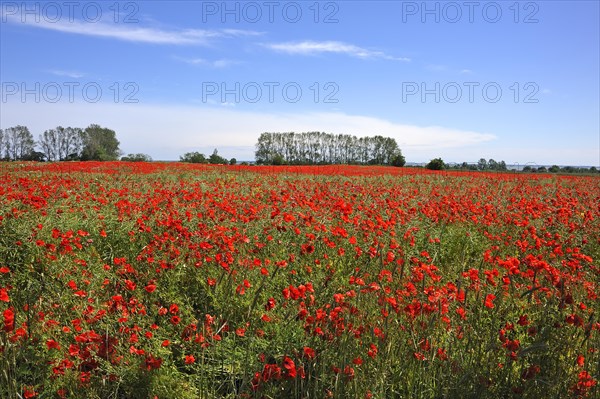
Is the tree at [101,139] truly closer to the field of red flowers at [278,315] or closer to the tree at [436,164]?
the tree at [436,164]

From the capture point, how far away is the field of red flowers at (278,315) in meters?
2.71

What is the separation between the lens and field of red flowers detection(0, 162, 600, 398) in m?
2.71

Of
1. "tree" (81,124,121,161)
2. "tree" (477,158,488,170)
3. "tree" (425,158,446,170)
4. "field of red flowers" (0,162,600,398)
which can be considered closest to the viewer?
"field of red flowers" (0,162,600,398)

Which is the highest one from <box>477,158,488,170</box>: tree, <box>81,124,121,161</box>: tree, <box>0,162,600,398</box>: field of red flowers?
<box>81,124,121,161</box>: tree

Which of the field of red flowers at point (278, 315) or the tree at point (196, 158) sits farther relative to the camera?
the tree at point (196, 158)

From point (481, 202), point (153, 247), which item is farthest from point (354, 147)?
point (153, 247)

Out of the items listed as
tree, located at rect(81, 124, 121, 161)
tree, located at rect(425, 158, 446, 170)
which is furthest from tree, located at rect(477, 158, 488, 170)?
tree, located at rect(81, 124, 121, 161)

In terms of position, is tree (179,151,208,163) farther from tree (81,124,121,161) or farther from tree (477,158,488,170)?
tree (81,124,121,161)

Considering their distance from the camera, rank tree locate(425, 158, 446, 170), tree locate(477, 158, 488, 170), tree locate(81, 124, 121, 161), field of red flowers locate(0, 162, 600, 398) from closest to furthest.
→ field of red flowers locate(0, 162, 600, 398), tree locate(477, 158, 488, 170), tree locate(425, 158, 446, 170), tree locate(81, 124, 121, 161)

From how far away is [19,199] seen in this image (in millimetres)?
6156

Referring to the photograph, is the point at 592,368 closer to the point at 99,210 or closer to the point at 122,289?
the point at 122,289

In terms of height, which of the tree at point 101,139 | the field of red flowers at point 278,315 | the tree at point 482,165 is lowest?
the field of red flowers at point 278,315

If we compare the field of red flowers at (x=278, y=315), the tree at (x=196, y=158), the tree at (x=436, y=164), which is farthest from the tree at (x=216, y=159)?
the field of red flowers at (x=278, y=315)

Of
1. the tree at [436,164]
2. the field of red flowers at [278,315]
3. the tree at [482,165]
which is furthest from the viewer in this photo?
the tree at [436,164]
